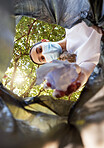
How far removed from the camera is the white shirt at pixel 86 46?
1.27 metres

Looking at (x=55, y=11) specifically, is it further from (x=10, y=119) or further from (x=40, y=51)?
(x=10, y=119)

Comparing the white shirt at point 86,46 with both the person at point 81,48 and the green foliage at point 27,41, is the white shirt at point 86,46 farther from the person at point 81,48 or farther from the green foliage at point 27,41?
the green foliage at point 27,41

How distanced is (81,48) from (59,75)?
0.49m

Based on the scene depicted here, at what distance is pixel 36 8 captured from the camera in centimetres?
Result: 132

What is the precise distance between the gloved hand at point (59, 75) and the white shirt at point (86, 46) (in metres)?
0.21

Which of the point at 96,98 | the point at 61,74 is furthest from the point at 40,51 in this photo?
the point at 96,98

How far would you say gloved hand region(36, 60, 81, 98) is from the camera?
101 cm

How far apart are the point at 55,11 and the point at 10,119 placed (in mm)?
904

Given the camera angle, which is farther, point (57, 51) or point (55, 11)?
point (57, 51)

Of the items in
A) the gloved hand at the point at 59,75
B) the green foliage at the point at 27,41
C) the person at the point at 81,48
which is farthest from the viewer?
the green foliage at the point at 27,41

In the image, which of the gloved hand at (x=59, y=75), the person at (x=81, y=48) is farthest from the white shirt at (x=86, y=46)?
the gloved hand at (x=59, y=75)

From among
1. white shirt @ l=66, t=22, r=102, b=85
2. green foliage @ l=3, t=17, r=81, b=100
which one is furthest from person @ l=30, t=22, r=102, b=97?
green foliage @ l=3, t=17, r=81, b=100

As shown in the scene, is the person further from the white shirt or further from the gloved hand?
the gloved hand

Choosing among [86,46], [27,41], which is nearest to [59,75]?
[86,46]
